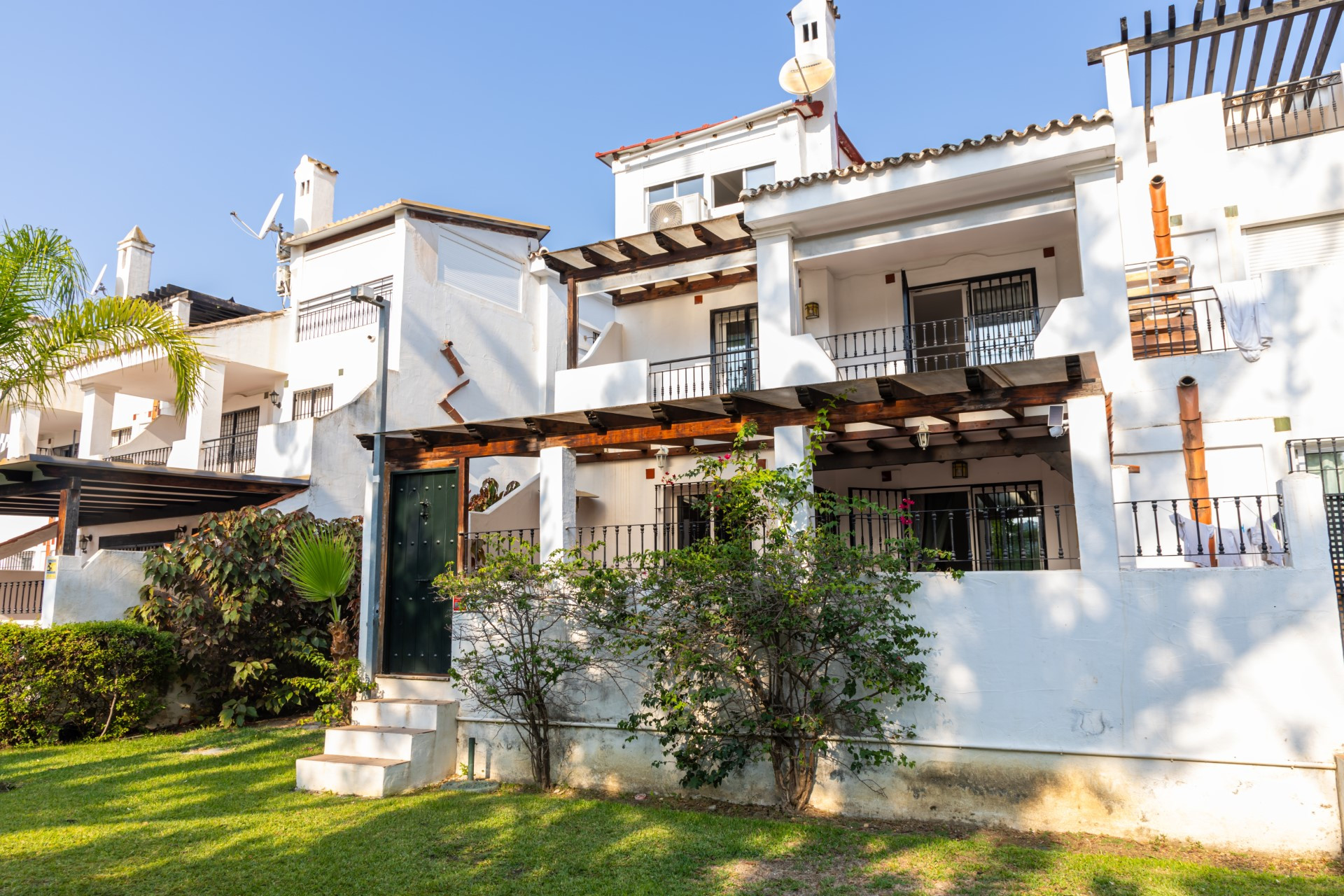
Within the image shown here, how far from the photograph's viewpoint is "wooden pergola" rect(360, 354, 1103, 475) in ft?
28.0

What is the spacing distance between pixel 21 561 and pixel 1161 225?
27.4 meters

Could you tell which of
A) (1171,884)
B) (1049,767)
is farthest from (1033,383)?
(1171,884)

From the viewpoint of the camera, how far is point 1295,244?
478 inches

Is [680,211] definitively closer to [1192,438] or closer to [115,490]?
[1192,438]

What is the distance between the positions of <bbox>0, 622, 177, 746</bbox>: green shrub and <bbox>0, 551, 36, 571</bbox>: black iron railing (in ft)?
46.3

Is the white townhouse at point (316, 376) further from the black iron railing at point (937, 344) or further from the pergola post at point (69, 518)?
the black iron railing at point (937, 344)

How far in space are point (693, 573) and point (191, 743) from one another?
776 cm

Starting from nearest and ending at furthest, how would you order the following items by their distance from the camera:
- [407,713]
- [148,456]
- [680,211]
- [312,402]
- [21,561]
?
[407,713] < [680,211] < [312,402] < [148,456] < [21,561]

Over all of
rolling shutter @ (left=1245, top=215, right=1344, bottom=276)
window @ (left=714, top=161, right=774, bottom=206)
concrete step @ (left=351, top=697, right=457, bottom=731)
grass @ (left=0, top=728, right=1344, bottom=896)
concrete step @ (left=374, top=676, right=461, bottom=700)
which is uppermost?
window @ (left=714, top=161, right=774, bottom=206)

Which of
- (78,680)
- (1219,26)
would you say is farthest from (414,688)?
(1219,26)

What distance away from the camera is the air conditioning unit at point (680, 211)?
53.7ft

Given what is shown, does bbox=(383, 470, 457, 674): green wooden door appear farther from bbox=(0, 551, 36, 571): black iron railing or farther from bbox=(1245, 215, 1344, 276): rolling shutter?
bbox=(0, 551, 36, 571): black iron railing

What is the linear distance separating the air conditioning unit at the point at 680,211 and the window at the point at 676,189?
13cm

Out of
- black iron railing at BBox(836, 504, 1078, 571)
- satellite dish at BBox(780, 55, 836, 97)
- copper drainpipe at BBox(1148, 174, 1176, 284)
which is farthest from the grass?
satellite dish at BBox(780, 55, 836, 97)
